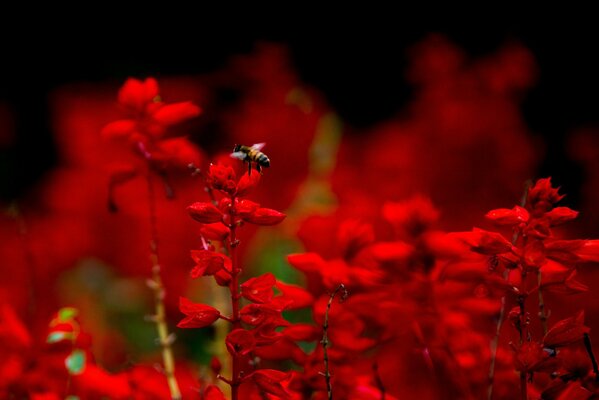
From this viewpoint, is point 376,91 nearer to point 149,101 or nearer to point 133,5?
point 133,5

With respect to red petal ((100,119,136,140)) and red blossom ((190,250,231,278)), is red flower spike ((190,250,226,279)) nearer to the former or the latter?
red blossom ((190,250,231,278))

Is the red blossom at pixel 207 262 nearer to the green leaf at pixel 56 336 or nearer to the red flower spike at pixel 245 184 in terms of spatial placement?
the red flower spike at pixel 245 184

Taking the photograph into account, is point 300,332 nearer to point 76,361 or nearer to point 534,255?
point 534,255

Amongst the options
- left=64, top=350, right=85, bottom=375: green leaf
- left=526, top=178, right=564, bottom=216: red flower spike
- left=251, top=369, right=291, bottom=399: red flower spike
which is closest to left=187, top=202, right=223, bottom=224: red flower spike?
left=251, top=369, right=291, bottom=399: red flower spike

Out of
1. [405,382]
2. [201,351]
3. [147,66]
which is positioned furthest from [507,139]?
[147,66]

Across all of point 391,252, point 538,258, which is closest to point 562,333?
point 538,258

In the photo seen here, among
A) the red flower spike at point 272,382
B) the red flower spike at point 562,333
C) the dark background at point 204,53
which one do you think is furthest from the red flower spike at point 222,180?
the dark background at point 204,53
